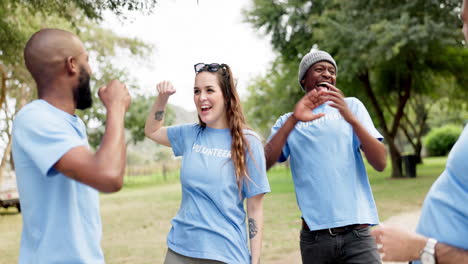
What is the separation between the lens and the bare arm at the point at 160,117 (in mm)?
3650

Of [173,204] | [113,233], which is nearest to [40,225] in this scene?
[113,233]

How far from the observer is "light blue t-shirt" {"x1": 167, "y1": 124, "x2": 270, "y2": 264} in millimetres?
3078

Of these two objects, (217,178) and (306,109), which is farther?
(306,109)

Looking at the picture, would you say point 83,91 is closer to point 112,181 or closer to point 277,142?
point 112,181

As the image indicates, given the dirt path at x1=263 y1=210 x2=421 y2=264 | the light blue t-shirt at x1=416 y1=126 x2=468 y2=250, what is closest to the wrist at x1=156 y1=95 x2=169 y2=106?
the light blue t-shirt at x1=416 y1=126 x2=468 y2=250

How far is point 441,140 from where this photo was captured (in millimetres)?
56188

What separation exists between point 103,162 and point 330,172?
5.83ft

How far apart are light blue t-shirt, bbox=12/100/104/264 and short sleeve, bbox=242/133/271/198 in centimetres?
127

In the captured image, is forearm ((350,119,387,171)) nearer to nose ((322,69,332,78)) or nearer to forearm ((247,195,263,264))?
nose ((322,69,332,78))

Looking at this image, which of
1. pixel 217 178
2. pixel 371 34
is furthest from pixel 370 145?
pixel 371 34

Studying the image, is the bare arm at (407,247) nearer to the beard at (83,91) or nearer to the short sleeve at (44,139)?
the short sleeve at (44,139)

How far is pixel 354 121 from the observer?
3.32 meters

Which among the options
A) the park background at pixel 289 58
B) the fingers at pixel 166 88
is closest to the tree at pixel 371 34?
the park background at pixel 289 58

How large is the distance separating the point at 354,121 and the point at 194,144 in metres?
1.04
